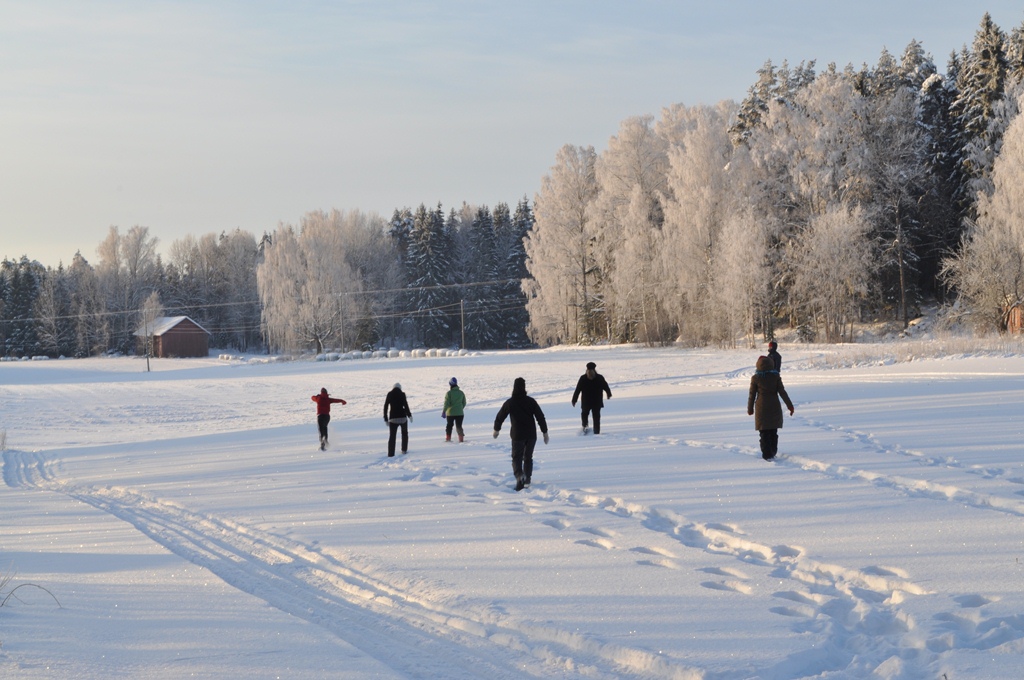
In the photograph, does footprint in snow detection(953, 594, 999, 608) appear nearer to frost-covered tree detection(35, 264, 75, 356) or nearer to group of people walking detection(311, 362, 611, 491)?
group of people walking detection(311, 362, 611, 491)

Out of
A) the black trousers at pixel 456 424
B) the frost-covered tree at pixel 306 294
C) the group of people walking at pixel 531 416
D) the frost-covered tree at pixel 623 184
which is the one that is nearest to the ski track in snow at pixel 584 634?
the group of people walking at pixel 531 416

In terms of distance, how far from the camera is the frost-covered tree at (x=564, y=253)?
2277 inches

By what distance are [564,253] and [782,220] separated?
15.7 meters

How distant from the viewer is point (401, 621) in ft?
20.5

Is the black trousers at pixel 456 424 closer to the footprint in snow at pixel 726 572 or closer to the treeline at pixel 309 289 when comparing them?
the footprint in snow at pixel 726 572

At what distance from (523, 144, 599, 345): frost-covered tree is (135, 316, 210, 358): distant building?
41.8 meters

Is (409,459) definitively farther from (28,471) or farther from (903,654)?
(903,654)

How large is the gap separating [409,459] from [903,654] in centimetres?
1121

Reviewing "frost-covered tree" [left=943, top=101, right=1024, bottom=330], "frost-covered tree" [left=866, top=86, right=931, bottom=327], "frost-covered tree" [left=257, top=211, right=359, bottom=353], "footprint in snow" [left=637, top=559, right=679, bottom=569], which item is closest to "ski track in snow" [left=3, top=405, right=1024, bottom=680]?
"footprint in snow" [left=637, top=559, right=679, bottom=569]

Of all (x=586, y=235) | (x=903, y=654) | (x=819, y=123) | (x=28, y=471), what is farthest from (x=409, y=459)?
(x=586, y=235)

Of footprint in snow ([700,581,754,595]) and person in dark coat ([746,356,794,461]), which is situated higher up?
person in dark coat ([746,356,794,461])

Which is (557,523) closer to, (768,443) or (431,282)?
(768,443)

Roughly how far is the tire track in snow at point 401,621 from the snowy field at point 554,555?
25 millimetres

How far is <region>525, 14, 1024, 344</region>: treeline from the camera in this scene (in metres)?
43.3
